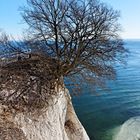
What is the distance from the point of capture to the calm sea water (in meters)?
29.0

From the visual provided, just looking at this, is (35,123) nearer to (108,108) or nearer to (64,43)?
(64,43)

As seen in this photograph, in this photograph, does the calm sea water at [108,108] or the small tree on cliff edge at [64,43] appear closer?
the small tree on cliff edge at [64,43]

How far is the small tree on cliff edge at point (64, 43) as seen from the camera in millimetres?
16641

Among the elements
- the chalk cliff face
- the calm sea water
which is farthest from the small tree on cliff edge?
the calm sea water

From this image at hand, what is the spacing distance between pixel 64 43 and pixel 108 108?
2045 centimetres

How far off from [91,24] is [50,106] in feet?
20.7

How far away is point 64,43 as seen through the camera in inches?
698

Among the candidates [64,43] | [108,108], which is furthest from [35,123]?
[108,108]

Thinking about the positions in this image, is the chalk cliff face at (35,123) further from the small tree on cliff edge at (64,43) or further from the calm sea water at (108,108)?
the calm sea water at (108,108)

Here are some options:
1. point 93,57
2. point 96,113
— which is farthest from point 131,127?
point 93,57

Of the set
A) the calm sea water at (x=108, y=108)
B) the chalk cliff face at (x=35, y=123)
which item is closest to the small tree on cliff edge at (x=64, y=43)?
the chalk cliff face at (x=35, y=123)

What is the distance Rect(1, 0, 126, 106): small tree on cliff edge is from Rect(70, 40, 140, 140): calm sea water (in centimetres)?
854

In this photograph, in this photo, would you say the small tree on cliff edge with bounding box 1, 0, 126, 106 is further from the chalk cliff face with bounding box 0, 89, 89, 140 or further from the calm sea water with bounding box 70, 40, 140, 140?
the calm sea water with bounding box 70, 40, 140, 140

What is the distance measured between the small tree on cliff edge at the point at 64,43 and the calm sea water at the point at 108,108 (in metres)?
8.54
